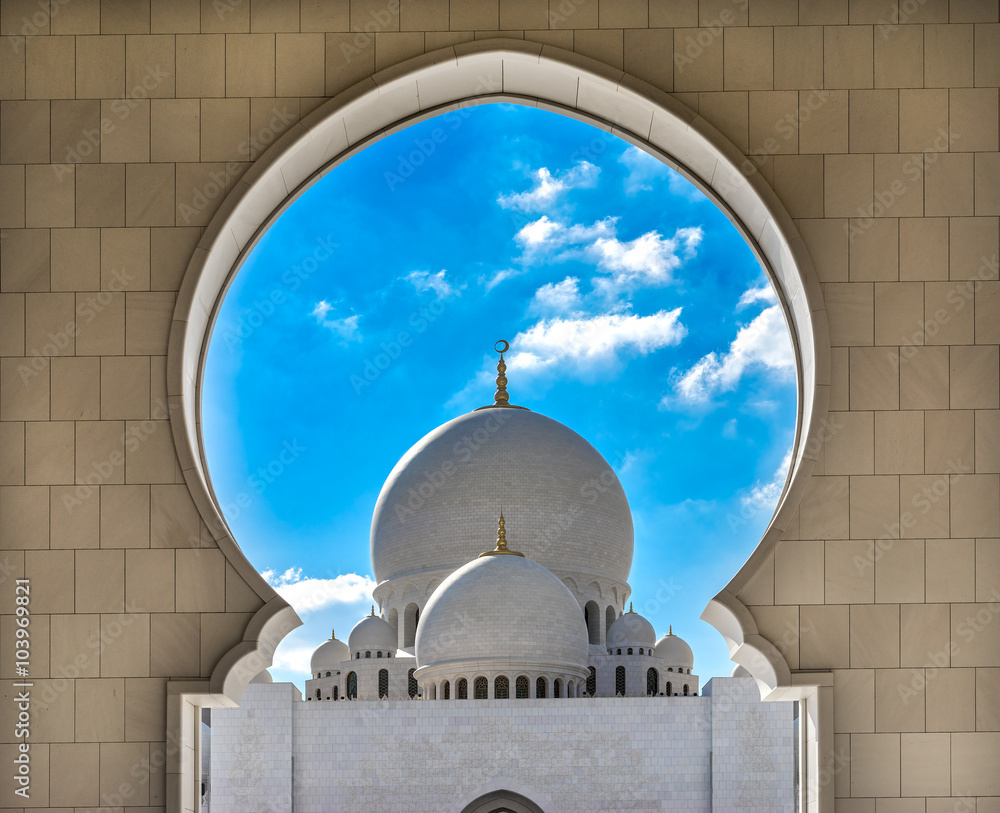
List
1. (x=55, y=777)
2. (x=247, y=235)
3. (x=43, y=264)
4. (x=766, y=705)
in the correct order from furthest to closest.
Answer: (x=766, y=705) → (x=247, y=235) → (x=43, y=264) → (x=55, y=777)

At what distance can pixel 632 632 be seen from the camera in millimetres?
31594

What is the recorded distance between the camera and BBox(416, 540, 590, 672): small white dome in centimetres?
2645

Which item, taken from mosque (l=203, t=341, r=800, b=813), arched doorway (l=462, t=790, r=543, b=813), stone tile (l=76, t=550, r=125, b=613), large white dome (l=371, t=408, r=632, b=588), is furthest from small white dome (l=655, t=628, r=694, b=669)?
stone tile (l=76, t=550, r=125, b=613)

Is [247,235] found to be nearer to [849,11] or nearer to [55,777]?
[55,777]

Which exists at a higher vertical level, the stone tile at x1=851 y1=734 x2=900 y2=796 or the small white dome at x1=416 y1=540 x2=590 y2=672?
the small white dome at x1=416 y1=540 x2=590 y2=672

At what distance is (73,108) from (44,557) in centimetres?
238

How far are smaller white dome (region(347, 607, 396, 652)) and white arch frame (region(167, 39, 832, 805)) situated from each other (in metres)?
26.5

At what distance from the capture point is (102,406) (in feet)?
21.1

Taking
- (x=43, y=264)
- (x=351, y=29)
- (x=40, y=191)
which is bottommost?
(x=43, y=264)

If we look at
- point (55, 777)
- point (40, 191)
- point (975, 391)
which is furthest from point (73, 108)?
point (975, 391)

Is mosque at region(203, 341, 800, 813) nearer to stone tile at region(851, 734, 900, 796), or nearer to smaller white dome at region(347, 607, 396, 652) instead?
smaller white dome at region(347, 607, 396, 652)

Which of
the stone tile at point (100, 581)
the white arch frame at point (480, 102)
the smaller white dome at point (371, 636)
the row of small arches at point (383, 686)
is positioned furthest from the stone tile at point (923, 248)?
the smaller white dome at point (371, 636)

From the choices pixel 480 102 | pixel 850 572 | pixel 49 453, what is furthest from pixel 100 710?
pixel 480 102

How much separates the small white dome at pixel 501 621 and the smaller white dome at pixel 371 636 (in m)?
5.44
